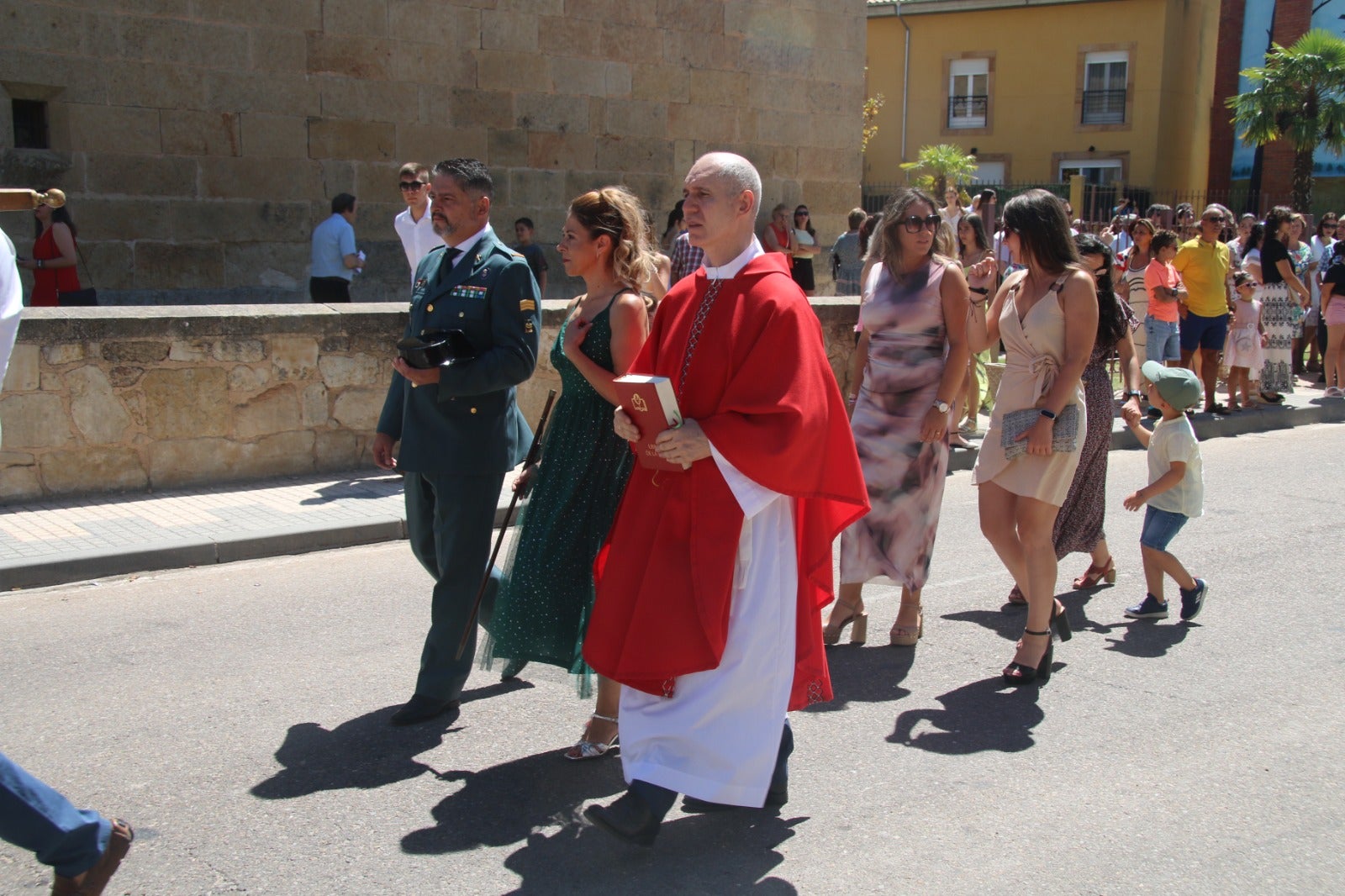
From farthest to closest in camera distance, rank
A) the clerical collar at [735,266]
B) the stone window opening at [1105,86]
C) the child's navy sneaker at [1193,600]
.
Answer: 1. the stone window opening at [1105,86]
2. the child's navy sneaker at [1193,600]
3. the clerical collar at [735,266]

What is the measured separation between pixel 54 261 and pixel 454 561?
7.13 meters

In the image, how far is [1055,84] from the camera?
3822 cm

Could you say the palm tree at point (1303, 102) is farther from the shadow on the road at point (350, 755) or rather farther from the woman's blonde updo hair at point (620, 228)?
the shadow on the road at point (350, 755)

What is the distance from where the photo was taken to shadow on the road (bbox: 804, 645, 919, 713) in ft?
16.2

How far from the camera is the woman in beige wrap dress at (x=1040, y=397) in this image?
4.97 metres

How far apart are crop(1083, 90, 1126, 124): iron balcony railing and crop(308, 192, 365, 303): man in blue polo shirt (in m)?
32.3

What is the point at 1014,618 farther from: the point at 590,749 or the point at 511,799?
the point at 511,799

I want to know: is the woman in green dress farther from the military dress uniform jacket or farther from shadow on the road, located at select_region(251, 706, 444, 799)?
shadow on the road, located at select_region(251, 706, 444, 799)

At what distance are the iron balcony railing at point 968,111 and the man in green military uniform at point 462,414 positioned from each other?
37.5 meters

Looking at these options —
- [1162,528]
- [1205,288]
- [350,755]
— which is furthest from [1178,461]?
[1205,288]

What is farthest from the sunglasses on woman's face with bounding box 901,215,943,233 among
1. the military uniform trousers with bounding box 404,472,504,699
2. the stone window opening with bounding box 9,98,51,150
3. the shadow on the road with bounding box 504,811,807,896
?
the stone window opening with bounding box 9,98,51,150

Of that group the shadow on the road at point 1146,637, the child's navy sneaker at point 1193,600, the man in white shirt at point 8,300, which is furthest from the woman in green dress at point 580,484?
the child's navy sneaker at point 1193,600

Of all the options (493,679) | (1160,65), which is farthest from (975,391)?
(1160,65)

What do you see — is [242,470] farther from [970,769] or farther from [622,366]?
[970,769]
